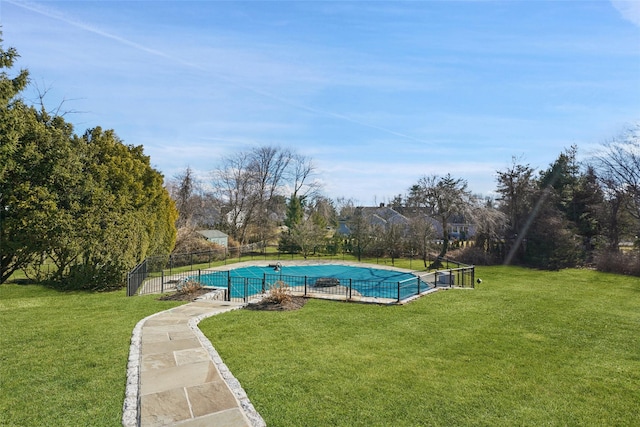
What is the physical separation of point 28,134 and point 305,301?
1058cm

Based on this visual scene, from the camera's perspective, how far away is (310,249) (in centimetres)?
2927

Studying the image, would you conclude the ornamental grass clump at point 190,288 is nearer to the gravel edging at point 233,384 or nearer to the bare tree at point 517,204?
the gravel edging at point 233,384

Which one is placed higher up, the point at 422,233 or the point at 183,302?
the point at 422,233

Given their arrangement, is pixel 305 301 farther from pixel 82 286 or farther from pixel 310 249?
pixel 310 249

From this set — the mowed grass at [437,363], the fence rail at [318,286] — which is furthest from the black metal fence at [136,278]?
the mowed grass at [437,363]

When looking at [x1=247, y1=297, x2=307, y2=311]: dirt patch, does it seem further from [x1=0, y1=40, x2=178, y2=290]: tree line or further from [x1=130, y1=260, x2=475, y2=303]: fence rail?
[x1=0, y1=40, x2=178, y2=290]: tree line

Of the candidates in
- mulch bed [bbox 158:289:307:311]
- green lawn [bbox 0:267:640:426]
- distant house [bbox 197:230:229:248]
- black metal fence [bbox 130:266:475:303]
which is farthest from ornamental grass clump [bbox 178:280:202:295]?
distant house [bbox 197:230:229:248]

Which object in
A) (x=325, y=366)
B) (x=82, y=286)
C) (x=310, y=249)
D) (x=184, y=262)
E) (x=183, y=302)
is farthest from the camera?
(x=310, y=249)

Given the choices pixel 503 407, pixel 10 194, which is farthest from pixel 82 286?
pixel 503 407

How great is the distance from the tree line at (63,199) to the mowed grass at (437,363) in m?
6.63

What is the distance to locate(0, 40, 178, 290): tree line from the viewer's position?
11.1 m

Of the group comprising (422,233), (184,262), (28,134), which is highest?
(28,134)

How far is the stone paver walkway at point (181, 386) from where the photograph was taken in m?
4.12

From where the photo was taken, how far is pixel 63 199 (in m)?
12.3
